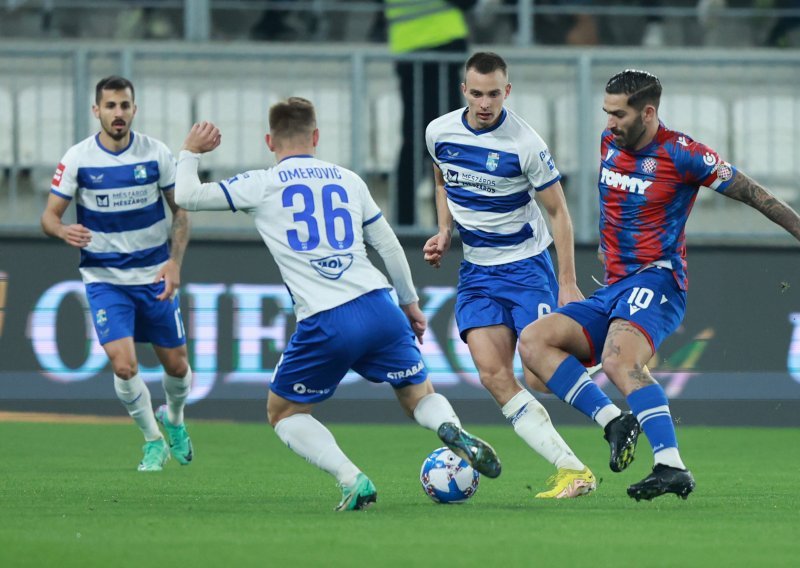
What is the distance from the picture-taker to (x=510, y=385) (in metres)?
7.93

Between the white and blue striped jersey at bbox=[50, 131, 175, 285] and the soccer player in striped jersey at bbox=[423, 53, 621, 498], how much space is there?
90.4 inches

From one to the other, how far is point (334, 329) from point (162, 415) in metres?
3.40

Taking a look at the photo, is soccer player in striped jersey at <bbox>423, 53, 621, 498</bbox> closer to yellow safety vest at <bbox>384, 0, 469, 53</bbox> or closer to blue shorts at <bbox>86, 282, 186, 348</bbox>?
blue shorts at <bbox>86, 282, 186, 348</bbox>

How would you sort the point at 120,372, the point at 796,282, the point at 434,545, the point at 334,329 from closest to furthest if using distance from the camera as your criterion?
the point at 434,545 → the point at 334,329 → the point at 120,372 → the point at 796,282

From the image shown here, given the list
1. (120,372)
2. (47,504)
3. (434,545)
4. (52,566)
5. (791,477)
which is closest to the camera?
(52,566)

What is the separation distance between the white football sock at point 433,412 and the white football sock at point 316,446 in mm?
364

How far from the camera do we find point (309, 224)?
6.89 metres

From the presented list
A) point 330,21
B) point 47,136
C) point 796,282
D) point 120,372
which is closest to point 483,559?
point 120,372

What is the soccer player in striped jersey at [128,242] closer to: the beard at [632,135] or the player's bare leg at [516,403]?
the player's bare leg at [516,403]

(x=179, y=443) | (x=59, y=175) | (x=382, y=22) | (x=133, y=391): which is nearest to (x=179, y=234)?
(x=59, y=175)

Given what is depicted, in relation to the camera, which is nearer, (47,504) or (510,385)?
(47,504)

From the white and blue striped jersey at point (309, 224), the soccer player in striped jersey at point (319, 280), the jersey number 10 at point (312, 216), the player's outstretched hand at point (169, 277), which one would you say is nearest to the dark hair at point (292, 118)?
the soccer player in striped jersey at point (319, 280)

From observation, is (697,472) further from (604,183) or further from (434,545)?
(434,545)

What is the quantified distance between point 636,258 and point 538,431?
962 mm
